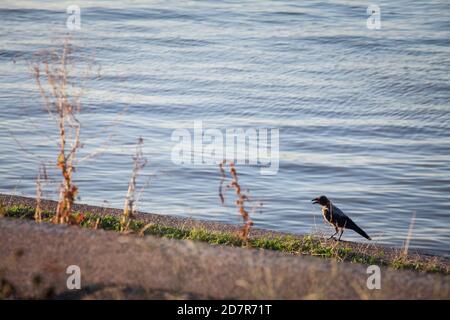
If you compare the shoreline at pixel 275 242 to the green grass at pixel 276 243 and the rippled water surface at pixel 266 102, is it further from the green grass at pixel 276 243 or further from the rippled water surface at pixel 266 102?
the rippled water surface at pixel 266 102

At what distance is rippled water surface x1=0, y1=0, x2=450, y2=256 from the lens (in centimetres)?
1062

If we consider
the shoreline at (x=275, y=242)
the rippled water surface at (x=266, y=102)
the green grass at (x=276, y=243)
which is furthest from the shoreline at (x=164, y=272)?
the rippled water surface at (x=266, y=102)

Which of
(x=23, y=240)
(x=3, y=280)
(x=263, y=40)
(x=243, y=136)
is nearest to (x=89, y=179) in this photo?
(x=243, y=136)

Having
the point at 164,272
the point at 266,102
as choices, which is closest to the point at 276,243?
the point at 164,272

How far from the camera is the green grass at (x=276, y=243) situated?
6.96 meters

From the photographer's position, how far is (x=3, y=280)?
4.53 meters

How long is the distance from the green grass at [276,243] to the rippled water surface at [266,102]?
53.6 inches

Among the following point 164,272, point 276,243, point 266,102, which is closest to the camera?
point 164,272

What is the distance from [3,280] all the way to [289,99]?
1193 centimetres

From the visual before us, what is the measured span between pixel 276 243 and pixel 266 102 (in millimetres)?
8728

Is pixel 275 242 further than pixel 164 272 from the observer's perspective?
Yes

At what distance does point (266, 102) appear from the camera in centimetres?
1581

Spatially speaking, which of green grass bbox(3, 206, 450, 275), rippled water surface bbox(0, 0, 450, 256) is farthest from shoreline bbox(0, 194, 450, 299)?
rippled water surface bbox(0, 0, 450, 256)

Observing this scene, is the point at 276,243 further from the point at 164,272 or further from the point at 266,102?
the point at 266,102
